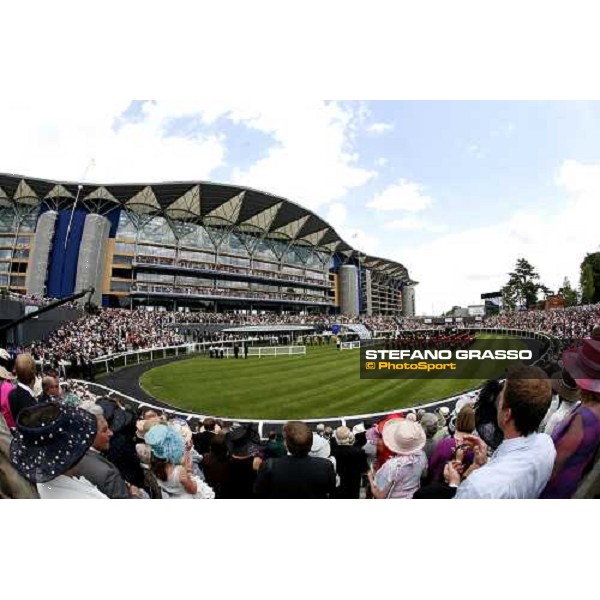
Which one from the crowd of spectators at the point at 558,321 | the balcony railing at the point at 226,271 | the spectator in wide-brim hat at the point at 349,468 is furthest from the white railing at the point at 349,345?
the spectator in wide-brim hat at the point at 349,468

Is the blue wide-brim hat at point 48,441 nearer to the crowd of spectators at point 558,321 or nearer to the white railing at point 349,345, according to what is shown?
the white railing at point 349,345

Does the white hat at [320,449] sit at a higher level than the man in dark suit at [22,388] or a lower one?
lower

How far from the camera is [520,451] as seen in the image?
1752mm

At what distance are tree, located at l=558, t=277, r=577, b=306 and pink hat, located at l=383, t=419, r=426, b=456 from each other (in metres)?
5.25

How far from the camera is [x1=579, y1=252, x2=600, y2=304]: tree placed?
5402mm

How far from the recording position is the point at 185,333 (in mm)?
10430

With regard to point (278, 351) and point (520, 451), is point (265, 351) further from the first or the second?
point (520, 451)

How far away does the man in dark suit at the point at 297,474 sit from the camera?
238 cm

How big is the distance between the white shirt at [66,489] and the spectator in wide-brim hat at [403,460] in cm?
177

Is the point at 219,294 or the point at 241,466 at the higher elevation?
the point at 219,294

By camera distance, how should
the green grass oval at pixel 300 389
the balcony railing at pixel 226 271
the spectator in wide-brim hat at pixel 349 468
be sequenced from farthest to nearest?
the balcony railing at pixel 226 271, the green grass oval at pixel 300 389, the spectator in wide-brim hat at pixel 349 468

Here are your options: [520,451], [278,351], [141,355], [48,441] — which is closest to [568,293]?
[278,351]

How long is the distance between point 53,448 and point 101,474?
299mm
